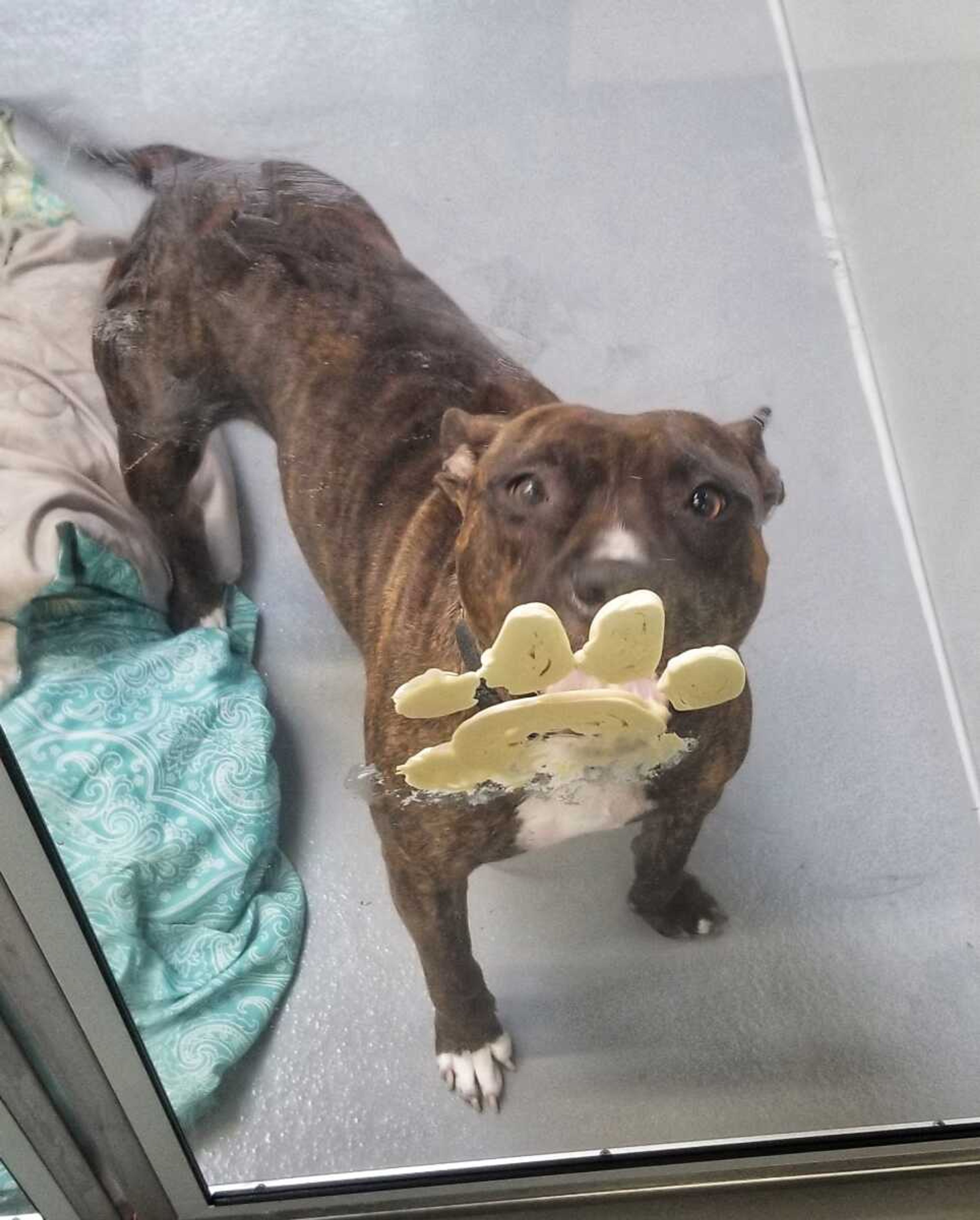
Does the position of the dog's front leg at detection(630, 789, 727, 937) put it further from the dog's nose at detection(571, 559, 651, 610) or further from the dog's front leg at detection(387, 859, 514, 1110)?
the dog's nose at detection(571, 559, 651, 610)

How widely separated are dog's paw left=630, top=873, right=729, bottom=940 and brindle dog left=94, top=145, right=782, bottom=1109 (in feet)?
0.28

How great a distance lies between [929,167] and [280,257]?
43cm

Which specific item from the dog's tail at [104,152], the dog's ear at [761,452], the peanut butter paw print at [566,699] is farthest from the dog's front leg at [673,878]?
the dog's tail at [104,152]

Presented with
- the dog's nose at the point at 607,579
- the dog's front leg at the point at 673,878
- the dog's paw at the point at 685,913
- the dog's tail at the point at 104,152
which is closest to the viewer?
the dog's nose at the point at 607,579

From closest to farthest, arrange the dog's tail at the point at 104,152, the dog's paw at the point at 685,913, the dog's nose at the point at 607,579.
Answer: the dog's nose at the point at 607,579 < the dog's tail at the point at 104,152 < the dog's paw at the point at 685,913

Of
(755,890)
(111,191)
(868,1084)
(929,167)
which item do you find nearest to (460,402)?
(111,191)

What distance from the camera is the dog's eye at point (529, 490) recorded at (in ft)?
2.09

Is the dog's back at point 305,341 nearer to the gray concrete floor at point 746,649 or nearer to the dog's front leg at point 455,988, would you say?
the gray concrete floor at point 746,649

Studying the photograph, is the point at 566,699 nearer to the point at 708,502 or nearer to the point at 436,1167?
the point at 708,502

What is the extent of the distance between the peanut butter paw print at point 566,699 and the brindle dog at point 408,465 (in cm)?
1

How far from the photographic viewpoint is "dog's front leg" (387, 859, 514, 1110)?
2.94 feet

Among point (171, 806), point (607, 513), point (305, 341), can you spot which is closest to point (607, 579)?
point (607, 513)

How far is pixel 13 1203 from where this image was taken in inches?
40.5

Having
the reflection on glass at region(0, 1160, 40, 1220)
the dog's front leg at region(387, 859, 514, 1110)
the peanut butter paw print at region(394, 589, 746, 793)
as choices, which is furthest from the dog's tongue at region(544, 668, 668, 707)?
the reflection on glass at region(0, 1160, 40, 1220)
